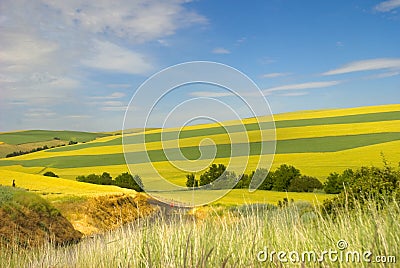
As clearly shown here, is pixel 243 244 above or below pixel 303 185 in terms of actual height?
above

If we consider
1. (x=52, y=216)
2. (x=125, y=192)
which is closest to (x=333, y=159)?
(x=125, y=192)

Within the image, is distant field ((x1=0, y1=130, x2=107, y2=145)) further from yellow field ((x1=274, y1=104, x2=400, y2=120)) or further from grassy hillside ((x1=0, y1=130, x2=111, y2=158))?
yellow field ((x1=274, y1=104, x2=400, y2=120))

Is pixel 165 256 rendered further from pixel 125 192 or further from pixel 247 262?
pixel 125 192

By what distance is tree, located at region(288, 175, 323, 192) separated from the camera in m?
27.7

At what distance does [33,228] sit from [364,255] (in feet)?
50.5

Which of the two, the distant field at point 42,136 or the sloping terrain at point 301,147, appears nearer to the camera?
the sloping terrain at point 301,147

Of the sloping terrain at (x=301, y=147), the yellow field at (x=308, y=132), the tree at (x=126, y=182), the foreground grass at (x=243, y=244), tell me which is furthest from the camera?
the yellow field at (x=308, y=132)

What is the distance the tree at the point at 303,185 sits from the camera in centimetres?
2769

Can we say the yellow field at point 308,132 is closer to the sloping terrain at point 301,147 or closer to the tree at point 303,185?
the sloping terrain at point 301,147

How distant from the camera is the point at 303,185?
2784 cm

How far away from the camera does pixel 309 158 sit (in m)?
37.8

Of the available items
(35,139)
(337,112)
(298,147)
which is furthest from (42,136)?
(337,112)

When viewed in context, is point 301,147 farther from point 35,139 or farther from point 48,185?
point 35,139

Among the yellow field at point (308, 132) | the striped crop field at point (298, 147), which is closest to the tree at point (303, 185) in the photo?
the striped crop field at point (298, 147)
